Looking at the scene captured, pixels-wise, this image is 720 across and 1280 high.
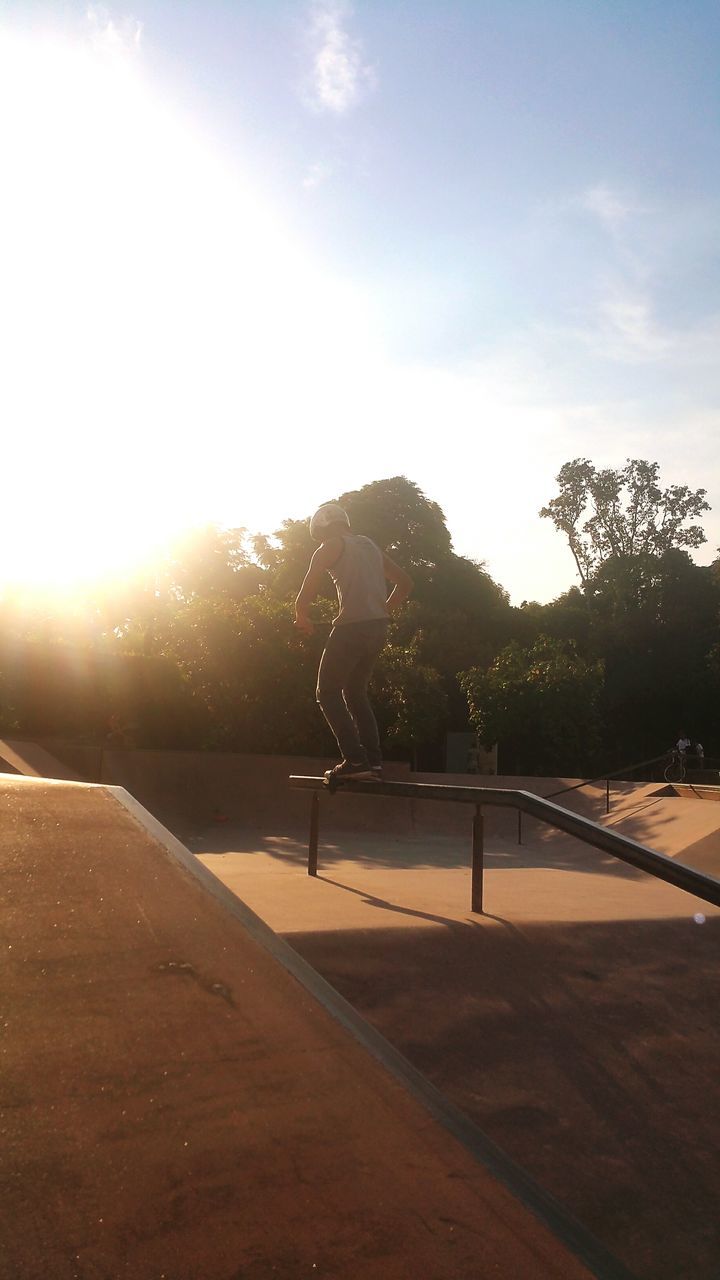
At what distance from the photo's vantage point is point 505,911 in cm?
392

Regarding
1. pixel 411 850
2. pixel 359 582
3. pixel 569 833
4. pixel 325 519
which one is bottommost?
pixel 411 850

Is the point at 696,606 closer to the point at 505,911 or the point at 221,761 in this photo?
the point at 221,761

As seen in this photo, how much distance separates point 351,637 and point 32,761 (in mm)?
9263

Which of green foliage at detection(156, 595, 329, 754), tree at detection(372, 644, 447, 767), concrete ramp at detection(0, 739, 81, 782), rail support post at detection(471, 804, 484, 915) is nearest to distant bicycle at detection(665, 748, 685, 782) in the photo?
tree at detection(372, 644, 447, 767)

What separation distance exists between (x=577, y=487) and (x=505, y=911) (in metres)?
39.7

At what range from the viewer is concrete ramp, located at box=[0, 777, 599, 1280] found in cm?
152

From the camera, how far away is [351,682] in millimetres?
5000

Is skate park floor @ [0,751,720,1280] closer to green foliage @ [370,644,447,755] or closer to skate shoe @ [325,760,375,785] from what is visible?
skate shoe @ [325,760,375,785]

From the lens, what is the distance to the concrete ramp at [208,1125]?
1.52 m

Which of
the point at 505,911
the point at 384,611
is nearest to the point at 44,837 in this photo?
the point at 505,911

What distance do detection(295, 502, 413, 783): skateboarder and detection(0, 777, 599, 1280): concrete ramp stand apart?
2574mm

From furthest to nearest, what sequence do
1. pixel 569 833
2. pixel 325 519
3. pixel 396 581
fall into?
pixel 396 581
pixel 325 519
pixel 569 833

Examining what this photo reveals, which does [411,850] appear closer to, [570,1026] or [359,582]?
[359,582]

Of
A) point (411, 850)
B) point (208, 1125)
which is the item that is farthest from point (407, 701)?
point (208, 1125)
